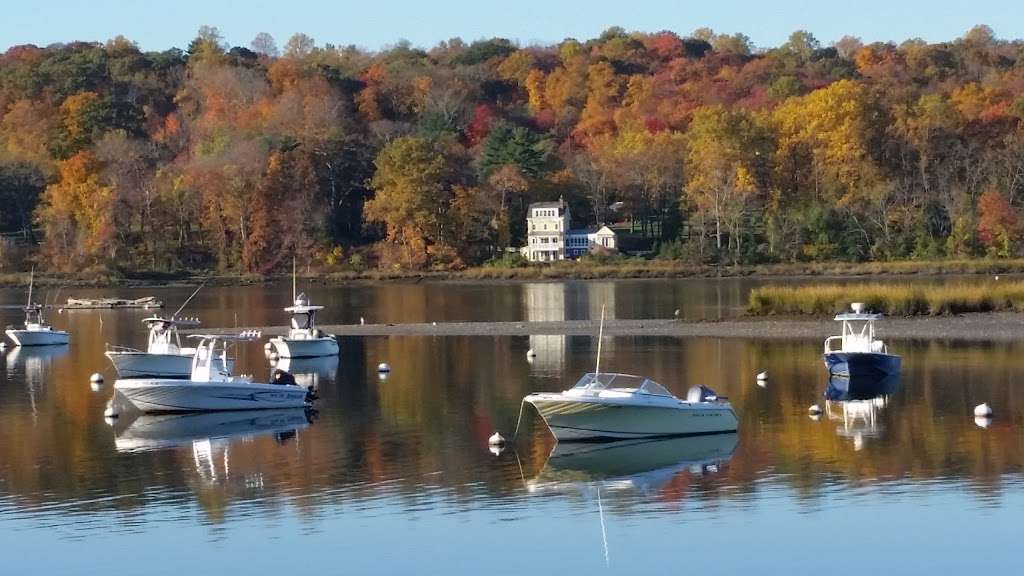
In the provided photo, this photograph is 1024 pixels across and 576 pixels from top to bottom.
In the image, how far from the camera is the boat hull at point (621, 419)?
108 feet

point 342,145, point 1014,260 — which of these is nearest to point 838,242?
point 1014,260

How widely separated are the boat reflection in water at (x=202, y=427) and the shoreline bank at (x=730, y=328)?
25.7m

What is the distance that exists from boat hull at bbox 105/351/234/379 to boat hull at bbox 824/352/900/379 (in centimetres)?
1774

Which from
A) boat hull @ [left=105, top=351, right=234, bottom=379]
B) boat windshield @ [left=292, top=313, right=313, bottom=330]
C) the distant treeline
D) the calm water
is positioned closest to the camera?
the calm water

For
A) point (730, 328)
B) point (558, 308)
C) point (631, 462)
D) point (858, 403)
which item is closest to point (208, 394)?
point (631, 462)

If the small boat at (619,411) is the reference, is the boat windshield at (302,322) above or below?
above

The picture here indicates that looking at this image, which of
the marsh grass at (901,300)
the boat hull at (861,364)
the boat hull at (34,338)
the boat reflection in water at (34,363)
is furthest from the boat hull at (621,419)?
the boat hull at (34,338)

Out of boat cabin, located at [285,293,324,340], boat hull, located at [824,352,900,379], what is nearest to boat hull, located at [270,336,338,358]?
boat cabin, located at [285,293,324,340]

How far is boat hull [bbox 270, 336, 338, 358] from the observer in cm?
5484

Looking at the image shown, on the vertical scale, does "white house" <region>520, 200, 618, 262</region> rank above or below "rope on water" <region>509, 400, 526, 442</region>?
above

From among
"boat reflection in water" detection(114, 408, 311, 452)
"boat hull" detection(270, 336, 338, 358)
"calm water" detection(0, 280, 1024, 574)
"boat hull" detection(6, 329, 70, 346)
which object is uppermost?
"boat hull" detection(6, 329, 70, 346)

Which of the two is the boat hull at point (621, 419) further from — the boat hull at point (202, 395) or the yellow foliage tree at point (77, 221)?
the yellow foliage tree at point (77, 221)

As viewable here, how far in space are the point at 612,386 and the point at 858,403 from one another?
9.92m

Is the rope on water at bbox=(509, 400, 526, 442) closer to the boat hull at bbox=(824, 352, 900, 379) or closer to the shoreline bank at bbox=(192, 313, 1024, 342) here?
the boat hull at bbox=(824, 352, 900, 379)
